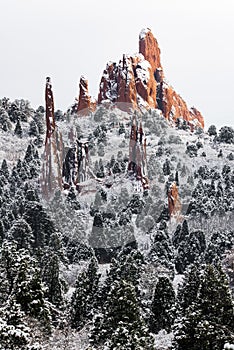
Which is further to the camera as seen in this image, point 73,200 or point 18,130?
point 18,130

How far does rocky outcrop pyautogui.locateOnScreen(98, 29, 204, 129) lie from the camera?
150 meters

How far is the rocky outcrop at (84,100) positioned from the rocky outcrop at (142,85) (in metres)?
3.39

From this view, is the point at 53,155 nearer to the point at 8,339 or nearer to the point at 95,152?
the point at 95,152

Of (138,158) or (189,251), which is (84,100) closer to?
(138,158)

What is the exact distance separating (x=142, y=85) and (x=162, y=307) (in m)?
109

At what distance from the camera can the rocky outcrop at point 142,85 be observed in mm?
149875

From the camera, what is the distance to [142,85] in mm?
152500

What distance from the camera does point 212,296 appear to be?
3020 centimetres

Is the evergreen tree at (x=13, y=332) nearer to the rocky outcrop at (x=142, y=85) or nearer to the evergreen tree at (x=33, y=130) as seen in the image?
the evergreen tree at (x=33, y=130)

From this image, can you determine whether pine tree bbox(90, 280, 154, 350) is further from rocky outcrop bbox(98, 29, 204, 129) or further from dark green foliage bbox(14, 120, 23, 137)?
rocky outcrop bbox(98, 29, 204, 129)

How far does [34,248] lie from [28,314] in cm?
3847

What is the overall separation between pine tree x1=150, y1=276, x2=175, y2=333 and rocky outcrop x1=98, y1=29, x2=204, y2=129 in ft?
340

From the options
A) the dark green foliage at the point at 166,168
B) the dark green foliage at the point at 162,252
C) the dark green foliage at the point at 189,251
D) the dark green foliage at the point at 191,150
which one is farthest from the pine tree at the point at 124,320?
the dark green foliage at the point at 191,150

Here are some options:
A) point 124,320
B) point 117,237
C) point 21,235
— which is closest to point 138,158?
point 117,237
